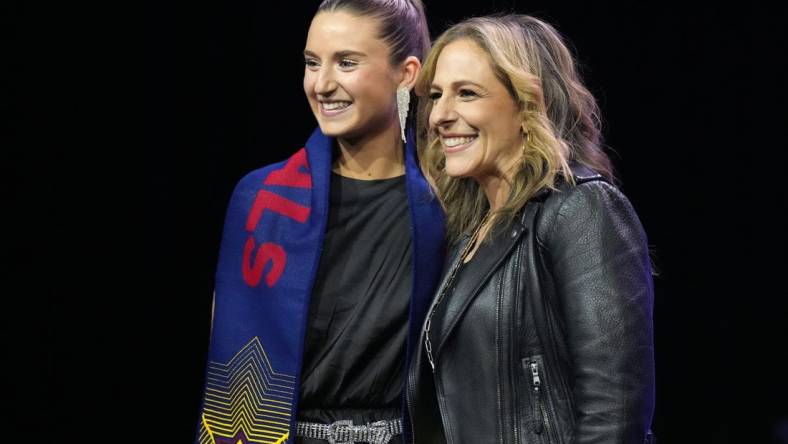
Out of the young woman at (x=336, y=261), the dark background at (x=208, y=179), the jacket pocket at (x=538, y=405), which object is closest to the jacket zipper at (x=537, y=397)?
the jacket pocket at (x=538, y=405)

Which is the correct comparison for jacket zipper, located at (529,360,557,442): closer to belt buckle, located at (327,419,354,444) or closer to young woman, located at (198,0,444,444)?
young woman, located at (198,0,444,444)

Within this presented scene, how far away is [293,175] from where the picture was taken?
2.28 m

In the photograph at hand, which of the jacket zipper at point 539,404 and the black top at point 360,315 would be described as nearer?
the jacket zipper at point 539,404

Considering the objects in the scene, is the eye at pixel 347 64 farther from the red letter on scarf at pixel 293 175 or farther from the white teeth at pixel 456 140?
the white teeth at pixel 456 140

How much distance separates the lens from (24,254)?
3045mm

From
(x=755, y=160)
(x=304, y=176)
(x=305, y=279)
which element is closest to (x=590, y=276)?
(x=305, y=279)

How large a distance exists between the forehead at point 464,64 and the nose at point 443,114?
40mm

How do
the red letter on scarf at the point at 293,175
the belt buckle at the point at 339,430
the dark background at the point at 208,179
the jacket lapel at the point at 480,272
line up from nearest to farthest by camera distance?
the jacket lapel at the point at 480,272 < the belt buckle at the point at 339,430 < the red letter on scarf at the point at 293,175 < the dark background at the point at 208,179

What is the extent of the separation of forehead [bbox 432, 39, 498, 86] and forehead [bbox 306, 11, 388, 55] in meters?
0.30

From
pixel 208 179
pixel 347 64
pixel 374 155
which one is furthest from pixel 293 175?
pixel 208 179

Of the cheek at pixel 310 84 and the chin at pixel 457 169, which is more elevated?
the cheek at pixel 310 84

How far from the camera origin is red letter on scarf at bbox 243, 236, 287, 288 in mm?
2162

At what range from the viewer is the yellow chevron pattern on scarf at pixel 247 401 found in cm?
205

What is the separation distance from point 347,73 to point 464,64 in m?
0.40
